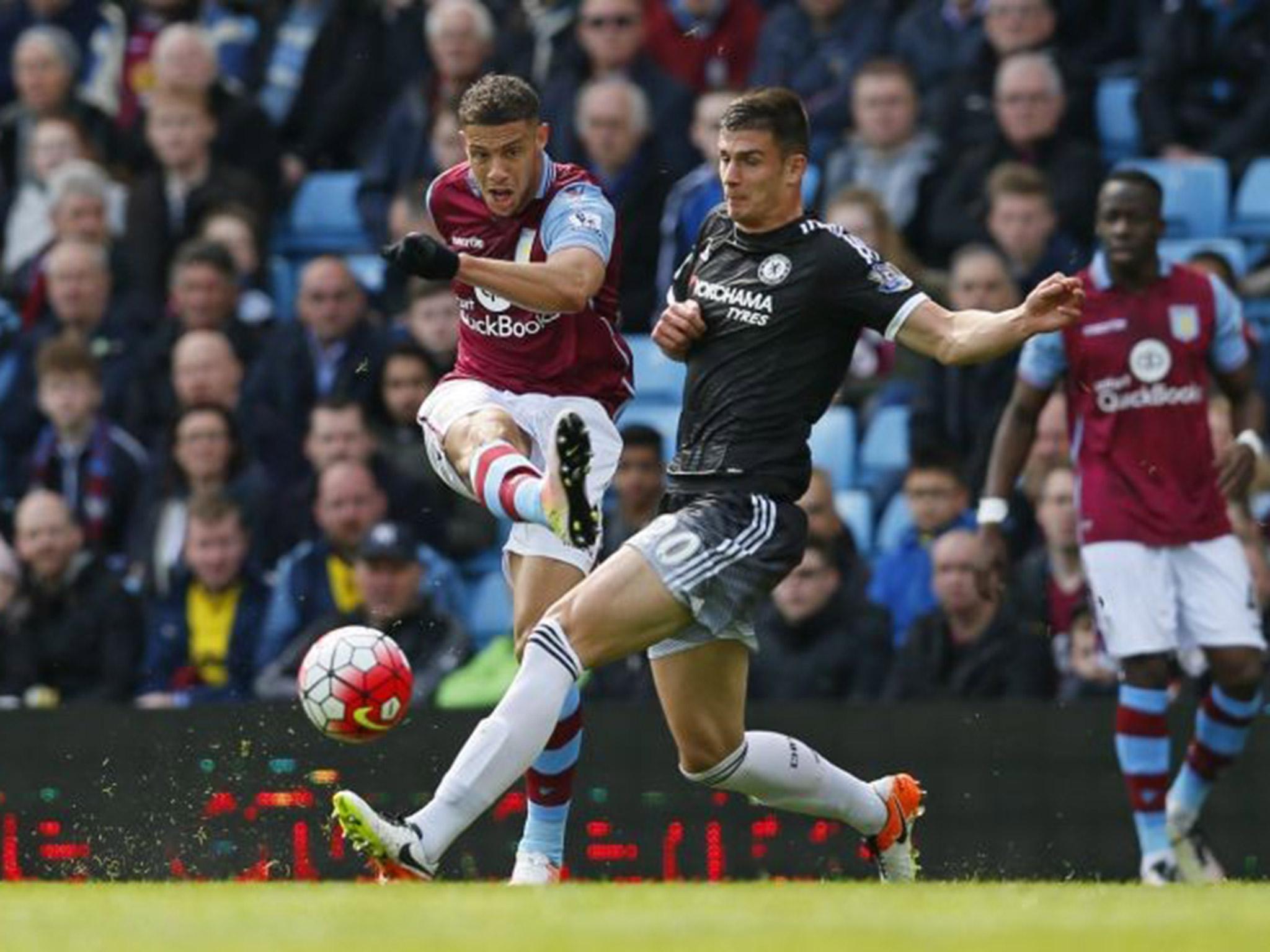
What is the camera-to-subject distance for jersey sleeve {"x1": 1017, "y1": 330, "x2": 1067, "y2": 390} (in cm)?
1316

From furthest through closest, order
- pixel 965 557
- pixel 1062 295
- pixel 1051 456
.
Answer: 1. pixel 1051 456
2. pixel 965 557
3. pixel 1062 295

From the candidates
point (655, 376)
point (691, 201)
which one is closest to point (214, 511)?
point (655, 376)

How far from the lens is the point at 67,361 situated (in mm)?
17062

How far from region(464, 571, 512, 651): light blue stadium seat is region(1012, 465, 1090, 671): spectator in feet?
9.40

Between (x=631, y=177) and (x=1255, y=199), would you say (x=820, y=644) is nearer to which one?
(x=631, y=177)

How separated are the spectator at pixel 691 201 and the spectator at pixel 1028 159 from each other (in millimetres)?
1211

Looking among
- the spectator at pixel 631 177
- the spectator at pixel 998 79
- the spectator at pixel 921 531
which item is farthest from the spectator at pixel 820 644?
the spectator at pixel 998 79

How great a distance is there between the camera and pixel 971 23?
17672 millimetres

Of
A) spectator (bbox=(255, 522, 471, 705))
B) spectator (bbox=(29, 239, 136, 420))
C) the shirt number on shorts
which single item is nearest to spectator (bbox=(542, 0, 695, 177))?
spectator (bbox=(29, 239, 136, 420))

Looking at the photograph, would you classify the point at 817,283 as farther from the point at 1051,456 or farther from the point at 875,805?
the point at 1051,456

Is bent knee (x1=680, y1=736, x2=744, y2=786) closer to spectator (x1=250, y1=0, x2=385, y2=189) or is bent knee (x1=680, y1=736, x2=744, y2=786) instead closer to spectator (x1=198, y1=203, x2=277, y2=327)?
spectator (x1=198, y1=203, x2=277, y2=327)

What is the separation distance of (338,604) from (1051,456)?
3481 millimetres

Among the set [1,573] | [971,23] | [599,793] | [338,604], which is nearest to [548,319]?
[599,793]

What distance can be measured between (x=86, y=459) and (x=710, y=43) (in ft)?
13.9
